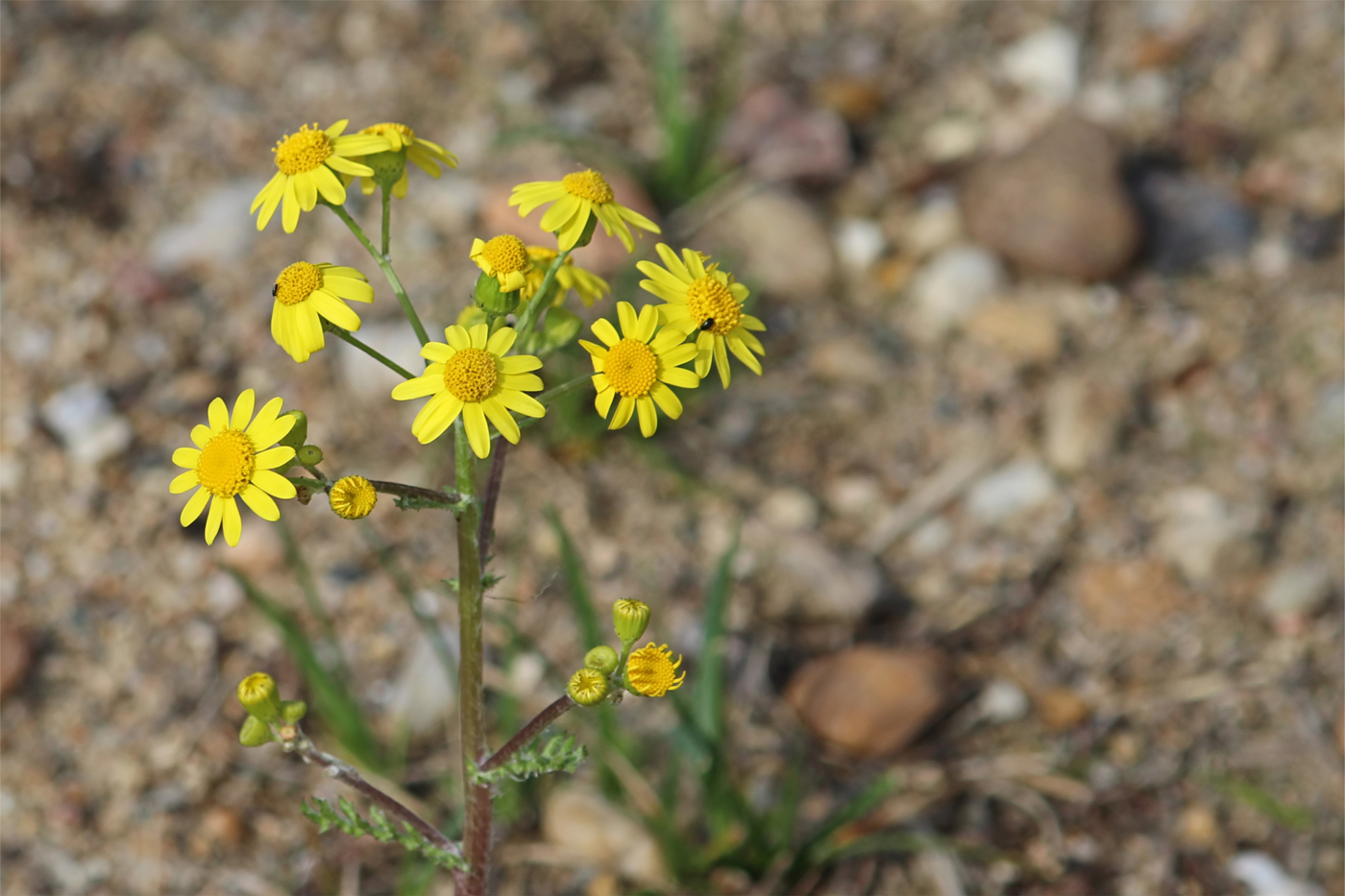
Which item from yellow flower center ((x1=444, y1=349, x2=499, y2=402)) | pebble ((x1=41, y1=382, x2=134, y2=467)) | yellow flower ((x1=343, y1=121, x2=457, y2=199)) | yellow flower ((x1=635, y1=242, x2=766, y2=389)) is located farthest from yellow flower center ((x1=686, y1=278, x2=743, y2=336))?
pebble ((x1=41, y1=382, x2=134, y2=467))

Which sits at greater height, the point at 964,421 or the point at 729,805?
the point at 964,421

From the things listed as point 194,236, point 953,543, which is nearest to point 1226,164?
point 953,543

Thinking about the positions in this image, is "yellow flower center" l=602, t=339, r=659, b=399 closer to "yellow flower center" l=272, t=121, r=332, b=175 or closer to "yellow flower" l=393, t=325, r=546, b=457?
"yellow flower" l=393, t=325, r=546, b=457

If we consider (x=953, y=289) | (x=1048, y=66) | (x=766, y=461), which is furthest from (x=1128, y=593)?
(x=1048, y=66)

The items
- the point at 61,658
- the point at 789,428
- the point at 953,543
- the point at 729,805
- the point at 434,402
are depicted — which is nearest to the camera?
the point at 434,402

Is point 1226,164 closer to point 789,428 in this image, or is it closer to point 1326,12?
point 1326,12

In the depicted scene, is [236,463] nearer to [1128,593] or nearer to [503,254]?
[503,254]
